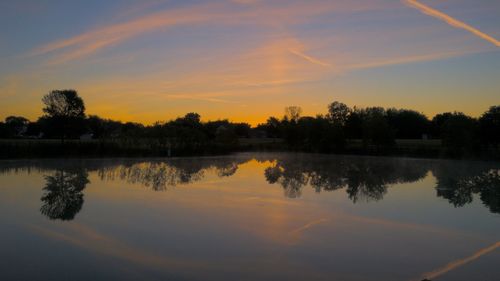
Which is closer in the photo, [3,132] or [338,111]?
[338,111]

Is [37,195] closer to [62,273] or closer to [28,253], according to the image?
[28,253]

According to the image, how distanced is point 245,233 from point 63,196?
6940 mm

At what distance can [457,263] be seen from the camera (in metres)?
6.46

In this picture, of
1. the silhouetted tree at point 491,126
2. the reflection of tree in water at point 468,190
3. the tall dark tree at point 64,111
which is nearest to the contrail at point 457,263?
the reflection of tree in water at point 468,190

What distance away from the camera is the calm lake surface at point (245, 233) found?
6.03 m

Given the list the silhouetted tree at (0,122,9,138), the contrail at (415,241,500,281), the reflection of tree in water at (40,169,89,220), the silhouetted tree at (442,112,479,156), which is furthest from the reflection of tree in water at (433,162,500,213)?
the silhouetted tree at (0,122,9,138)

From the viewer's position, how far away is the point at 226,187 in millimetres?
16094

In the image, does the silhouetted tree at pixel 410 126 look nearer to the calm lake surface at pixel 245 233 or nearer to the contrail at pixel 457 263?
the calm lake surface at pixel 245 233

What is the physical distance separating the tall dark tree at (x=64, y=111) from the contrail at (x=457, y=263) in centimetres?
4767

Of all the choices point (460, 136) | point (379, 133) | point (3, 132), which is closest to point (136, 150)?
point (379, 133)

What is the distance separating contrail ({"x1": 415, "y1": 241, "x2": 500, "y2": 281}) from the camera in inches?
232

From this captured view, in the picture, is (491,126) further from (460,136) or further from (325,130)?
(325,130)

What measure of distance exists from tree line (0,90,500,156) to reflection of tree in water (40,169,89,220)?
20442 mm

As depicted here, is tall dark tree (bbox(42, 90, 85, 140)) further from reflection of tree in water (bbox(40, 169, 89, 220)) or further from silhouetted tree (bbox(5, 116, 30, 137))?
silhouetted tree (bbox(5, 116, 30, 137))
